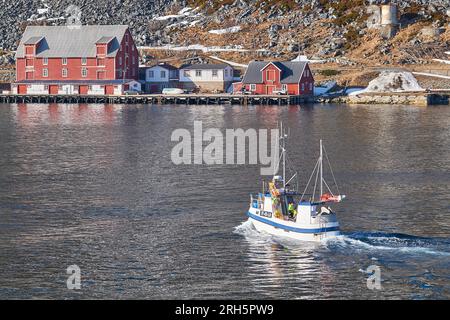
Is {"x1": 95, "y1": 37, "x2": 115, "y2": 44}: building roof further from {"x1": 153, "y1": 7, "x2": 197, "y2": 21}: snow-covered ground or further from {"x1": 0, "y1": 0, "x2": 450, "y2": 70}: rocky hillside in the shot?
Answer: {"x1": 153, "y1": 7, "x2": 197, "y2": 21}: snow-covered ground

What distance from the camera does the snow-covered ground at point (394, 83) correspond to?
12225 cm

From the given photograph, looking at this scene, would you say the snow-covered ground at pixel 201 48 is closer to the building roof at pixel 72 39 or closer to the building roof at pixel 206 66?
the building roof at pixel 206 66

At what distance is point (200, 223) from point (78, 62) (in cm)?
8968

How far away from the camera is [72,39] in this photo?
137125mm

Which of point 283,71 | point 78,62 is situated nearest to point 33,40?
point 78,62

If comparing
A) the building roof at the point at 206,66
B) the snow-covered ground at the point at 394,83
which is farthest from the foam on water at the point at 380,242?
the building roof at the point at 206,66

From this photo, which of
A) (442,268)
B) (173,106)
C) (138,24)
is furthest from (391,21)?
(442,268)

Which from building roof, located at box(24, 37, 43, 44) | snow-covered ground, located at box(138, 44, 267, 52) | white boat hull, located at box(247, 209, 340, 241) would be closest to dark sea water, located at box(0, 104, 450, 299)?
white boat hull, located at box(247, 209, 340, 241)

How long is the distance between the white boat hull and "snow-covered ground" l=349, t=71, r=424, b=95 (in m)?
78.6

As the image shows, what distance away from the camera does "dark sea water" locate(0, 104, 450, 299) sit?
38281mm

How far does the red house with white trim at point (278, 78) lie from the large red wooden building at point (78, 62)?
17009mm

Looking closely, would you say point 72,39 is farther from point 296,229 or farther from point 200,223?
point 296,229

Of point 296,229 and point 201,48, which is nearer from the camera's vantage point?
point 296,229
